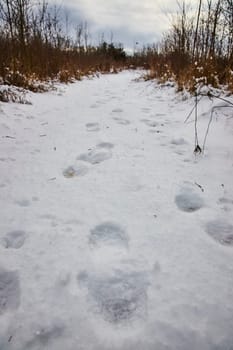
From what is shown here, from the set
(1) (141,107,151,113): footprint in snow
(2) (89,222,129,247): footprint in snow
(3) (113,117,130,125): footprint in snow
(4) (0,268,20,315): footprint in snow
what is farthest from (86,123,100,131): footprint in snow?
(4) (0,268,20,315): footprint in snow

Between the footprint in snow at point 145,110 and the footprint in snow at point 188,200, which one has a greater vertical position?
the footprint in snow at point 145,110

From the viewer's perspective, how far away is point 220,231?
1141 millimetres

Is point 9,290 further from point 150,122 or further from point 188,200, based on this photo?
point 150,122

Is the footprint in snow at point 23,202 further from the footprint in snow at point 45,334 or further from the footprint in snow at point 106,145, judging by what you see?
the footprint in snow at point 106,145

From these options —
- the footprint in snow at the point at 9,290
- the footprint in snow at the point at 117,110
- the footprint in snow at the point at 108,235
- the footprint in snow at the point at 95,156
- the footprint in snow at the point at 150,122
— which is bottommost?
the footprint in snow at the point at 9,290

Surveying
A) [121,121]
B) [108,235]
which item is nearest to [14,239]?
[108,235]

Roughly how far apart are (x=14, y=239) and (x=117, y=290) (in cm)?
50

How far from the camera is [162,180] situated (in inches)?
61.4

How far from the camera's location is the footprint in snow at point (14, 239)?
3.40 feet

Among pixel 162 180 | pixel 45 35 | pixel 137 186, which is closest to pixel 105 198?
pixel 137 186

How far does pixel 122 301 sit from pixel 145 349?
0.55ft

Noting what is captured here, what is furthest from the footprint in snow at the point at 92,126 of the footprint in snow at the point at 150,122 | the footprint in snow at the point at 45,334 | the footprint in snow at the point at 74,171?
the footprint in snow at the point at 45,334

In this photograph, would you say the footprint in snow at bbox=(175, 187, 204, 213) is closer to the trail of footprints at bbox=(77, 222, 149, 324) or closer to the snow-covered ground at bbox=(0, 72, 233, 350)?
the snow-covered ground at bbox=(0, 72, 233, 350)

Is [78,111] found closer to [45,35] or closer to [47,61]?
[47,61]
